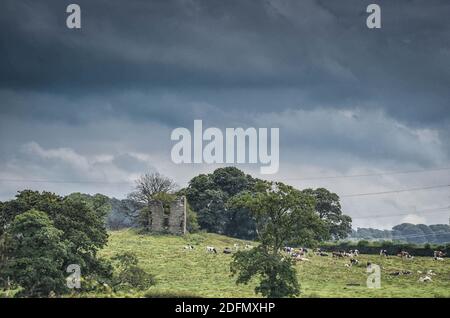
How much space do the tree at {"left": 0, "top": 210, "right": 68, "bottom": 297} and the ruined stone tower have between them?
50.1 metres

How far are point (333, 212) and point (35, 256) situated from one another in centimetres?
8518

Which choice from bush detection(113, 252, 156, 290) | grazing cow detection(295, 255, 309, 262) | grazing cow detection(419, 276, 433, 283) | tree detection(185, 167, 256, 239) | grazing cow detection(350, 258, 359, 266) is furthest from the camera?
tree detection(185, 167, 256, 239)

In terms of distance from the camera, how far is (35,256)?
4800 centimetres

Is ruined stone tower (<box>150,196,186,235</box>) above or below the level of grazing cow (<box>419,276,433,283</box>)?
above

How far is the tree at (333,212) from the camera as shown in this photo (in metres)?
124

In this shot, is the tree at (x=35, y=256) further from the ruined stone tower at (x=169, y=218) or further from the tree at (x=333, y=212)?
the tree at (x=333, y=212)

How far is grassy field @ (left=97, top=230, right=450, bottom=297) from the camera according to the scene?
5569cm

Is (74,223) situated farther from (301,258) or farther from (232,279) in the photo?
(301,258)

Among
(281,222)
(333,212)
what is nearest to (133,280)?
(281,222)

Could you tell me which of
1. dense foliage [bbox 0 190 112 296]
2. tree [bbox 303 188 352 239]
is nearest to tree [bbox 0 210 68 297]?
dense foliage [bbox 0 190 112 296]

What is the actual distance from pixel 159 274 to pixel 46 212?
57.1 ft

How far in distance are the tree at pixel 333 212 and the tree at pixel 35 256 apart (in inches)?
3147

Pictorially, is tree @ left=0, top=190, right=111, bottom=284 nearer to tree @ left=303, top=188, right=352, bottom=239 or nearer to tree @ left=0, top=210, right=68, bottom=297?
tree @ left=0, top=210, right=68, bottom=297
